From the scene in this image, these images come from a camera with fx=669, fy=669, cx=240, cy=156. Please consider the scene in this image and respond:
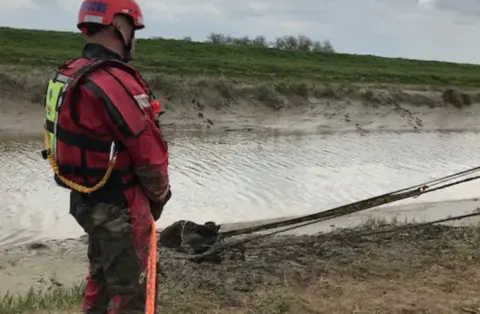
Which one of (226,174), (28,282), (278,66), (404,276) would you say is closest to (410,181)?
(226,174)

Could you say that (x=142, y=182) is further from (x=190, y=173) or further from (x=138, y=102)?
(x=190, y=173)

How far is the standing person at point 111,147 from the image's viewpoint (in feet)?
10.4

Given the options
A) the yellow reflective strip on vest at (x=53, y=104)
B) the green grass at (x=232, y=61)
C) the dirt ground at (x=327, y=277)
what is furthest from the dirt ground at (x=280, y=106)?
the yellow reflective strip on vest at (x=53, y=104)

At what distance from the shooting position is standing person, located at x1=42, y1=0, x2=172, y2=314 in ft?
10.4

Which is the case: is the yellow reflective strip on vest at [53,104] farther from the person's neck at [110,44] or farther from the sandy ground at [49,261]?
the sandy ground at [49,261]

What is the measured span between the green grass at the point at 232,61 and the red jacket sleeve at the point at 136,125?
730 inches

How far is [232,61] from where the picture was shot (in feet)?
95.2

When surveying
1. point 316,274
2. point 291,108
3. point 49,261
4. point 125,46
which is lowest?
point 49,261

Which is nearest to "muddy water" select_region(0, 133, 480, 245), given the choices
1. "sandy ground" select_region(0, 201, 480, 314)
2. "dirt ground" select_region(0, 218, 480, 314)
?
"sandy ground" select_region(0, 201, 480, 314)

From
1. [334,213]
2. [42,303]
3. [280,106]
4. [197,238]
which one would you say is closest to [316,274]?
[334,213]

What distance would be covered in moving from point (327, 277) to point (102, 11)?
3.83 metres

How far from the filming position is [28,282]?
6.89 m

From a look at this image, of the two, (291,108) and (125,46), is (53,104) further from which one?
(291,108)

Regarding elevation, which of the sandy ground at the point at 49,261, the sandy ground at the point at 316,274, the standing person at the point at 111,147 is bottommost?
the sandy ground at the point at 49,261
